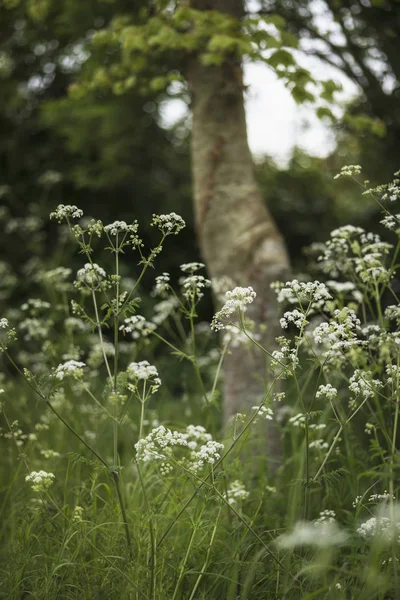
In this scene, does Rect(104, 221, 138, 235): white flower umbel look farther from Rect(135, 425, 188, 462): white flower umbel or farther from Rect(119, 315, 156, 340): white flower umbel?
Rect(135, 425, 188, 462): white flower umbel

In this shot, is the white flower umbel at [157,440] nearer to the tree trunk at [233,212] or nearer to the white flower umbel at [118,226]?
the white flower umbel at [118,226]

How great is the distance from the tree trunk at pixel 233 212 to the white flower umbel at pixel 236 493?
126 cm

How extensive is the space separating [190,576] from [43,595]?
0.61 meters

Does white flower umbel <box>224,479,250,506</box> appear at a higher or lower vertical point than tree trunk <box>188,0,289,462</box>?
lower

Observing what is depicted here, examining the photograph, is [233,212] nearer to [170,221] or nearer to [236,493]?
[170,221]

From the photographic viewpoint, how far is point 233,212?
4629mm

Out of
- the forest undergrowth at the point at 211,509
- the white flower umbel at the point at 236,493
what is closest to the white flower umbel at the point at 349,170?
the forest undergrowth at the point at 211,509

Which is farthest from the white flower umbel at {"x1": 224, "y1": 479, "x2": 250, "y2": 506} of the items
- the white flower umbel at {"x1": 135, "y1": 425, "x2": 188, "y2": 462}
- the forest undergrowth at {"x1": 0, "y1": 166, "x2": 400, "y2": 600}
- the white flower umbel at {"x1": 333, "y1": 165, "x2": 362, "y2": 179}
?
the white flower umbel at {"x1": 333, "y1": 165, "x2": 362, "y2": 179}

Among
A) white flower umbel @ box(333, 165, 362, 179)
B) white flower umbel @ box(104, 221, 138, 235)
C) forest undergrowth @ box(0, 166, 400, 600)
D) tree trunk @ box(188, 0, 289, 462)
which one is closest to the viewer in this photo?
forest undergrowth @ box(0, 166, 400, 600)

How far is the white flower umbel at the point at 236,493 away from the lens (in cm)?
280

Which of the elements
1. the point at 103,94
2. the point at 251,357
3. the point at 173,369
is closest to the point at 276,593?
the point at 251,357

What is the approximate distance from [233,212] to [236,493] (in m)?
2.43

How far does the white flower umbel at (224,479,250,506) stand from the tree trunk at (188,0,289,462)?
1.26 metres

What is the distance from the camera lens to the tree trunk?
4.37 m
